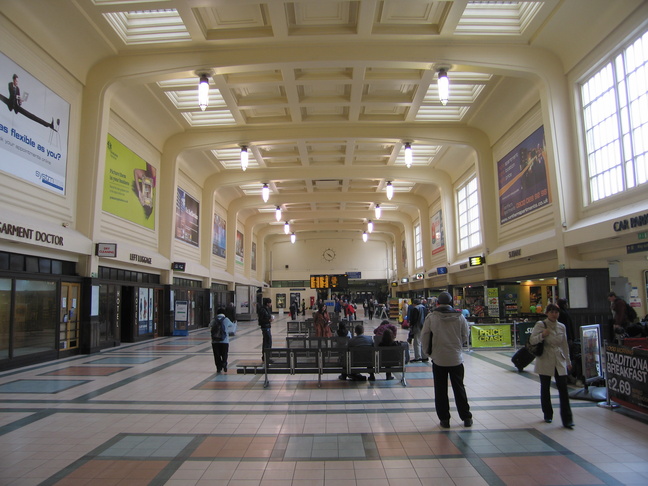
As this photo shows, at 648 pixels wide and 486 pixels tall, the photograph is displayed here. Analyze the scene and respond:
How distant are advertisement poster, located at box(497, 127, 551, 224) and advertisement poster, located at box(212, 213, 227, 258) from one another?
1497 cm

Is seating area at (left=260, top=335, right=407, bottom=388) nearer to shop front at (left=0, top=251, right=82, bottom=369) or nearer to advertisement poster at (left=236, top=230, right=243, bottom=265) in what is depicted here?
shop front at (left=0, top=251, right=82, bottom=369)

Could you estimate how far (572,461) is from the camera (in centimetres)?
404

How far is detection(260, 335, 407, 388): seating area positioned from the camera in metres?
7.34

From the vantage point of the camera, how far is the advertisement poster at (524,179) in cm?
1266

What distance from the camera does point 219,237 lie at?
2561 centimetres

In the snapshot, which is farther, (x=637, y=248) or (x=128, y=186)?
(x=128, y=186)

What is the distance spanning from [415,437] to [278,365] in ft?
10.6

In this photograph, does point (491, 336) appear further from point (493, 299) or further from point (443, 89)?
point (443, 89)

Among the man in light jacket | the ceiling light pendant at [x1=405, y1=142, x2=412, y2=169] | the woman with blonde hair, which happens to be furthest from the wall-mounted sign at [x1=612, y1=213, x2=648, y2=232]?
the ceiling light pendant at [x1=405, y1=142, x2=412, y2=169]

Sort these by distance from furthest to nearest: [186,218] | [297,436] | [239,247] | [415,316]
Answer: [239,247] < [186,218] < [415,316] < [297,436]

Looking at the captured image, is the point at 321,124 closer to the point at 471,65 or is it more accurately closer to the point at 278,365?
the point at 471,65

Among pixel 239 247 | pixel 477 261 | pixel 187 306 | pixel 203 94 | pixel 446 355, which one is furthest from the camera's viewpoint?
pixel 239 247

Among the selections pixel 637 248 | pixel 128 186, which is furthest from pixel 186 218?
pixel 637 248

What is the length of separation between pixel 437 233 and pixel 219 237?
12.9 metres
